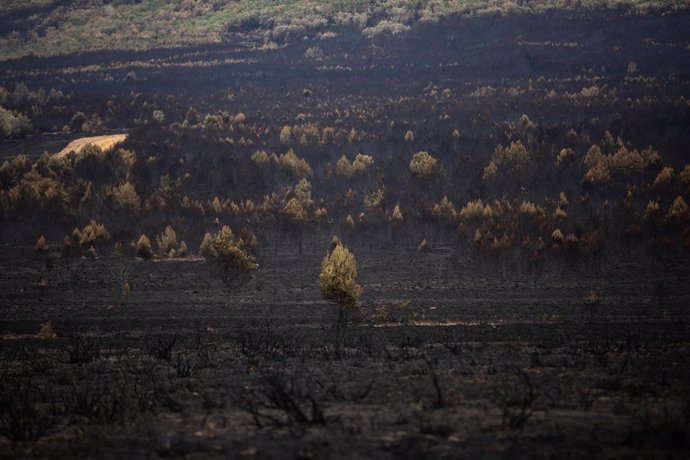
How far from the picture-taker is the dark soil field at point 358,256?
1780cm

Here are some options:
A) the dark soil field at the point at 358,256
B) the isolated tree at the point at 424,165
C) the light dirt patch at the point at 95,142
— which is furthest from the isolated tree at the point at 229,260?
the light dirt patch at the point at 95,142

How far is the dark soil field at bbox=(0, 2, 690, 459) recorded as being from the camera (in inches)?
701

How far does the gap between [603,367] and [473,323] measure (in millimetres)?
29749

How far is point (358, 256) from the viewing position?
89.6 meters

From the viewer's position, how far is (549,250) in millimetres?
83750

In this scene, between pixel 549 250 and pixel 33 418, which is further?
pixel 549 250

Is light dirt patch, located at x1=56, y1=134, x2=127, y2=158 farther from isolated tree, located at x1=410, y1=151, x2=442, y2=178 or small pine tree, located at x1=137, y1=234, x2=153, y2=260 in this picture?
isolated tree, located at x1=410, y1=151, x2=442, y2=178

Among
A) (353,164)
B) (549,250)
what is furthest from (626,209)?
(353,164)

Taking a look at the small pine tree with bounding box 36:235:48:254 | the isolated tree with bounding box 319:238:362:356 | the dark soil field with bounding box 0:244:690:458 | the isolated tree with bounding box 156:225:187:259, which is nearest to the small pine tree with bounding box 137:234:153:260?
the isolated tree with bounding box 156:225:187:259

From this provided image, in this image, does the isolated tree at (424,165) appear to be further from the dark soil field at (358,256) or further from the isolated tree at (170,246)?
the isolated tree at (170,246)

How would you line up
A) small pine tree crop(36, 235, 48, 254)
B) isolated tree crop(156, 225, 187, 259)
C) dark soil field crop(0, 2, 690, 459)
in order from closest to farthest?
dark soil field crop(0, 2, 690, 459)
isolated tree crop(156, 225, 187, 259)
small pine tree crop(36, 235, 48, 254)

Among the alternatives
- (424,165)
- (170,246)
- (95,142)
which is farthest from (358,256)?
(95,142)

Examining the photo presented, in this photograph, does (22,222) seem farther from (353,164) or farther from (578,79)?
(578,79)

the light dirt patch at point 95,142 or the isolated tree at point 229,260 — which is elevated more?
the isolated tree at point 229,260
